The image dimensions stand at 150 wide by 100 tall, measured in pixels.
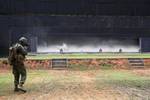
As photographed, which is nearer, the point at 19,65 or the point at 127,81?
the point at 19,65

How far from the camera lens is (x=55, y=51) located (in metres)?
39.8

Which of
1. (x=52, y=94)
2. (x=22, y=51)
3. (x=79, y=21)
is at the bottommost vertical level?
(x=52, y=94)

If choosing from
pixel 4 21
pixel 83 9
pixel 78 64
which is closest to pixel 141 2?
pixel 83 9

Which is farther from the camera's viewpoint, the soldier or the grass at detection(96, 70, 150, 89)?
the grass at detection(96, 70, 150, 89)

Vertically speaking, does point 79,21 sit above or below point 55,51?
above

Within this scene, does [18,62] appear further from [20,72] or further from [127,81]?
[127,81]

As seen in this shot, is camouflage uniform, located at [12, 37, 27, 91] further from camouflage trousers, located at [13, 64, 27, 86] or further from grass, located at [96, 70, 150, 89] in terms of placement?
grass, located at [96, 70, 150, 89]

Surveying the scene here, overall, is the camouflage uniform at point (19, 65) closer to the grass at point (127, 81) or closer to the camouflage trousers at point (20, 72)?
the camouflage trousers at point (20, 72)

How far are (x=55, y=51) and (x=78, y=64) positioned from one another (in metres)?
12.6

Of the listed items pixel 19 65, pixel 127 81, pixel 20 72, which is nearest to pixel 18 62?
pixel 19 65

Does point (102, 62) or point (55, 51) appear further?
point (55, 51)

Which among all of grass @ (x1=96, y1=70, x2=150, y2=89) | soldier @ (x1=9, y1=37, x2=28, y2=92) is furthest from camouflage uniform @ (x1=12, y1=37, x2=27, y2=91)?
grass @ (x1=96, y1=70, x2=150, y2=89)

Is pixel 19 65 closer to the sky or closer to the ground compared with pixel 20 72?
closer to the sky

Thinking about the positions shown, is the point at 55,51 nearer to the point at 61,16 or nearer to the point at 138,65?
the point at 61,16
